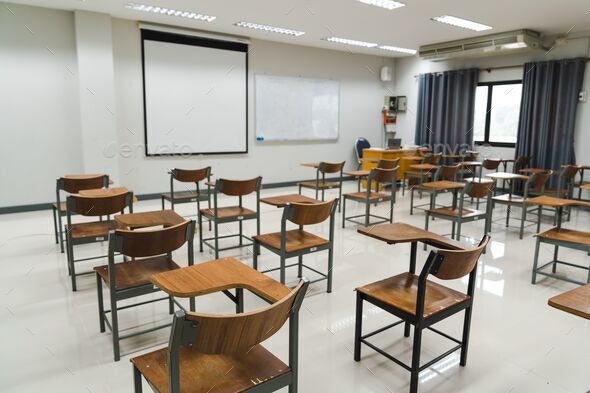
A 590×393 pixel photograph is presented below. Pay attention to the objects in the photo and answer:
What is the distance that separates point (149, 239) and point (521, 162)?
275 inches

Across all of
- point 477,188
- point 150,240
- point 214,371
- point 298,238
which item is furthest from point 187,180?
point 214,371

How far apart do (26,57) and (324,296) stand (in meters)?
5.35

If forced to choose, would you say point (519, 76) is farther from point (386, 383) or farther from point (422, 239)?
point (386, 383)

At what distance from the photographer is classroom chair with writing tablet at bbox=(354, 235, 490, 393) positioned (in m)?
1.80

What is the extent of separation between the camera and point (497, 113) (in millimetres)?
7938

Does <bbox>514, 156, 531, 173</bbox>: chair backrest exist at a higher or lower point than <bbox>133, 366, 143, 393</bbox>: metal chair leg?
higher

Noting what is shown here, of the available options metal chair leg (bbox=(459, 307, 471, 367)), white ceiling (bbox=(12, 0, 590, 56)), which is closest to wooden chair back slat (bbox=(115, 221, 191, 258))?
metal chair leg (bbox=(459, 307, 471, 367))

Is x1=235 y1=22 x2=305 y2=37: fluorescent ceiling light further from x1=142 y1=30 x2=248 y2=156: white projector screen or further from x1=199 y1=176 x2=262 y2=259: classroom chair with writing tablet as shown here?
x1=199 y1=176 x2=262 y2=259: classroom chair with writing tablet

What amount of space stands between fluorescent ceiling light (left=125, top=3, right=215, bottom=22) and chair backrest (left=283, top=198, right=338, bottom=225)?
422 centimetres

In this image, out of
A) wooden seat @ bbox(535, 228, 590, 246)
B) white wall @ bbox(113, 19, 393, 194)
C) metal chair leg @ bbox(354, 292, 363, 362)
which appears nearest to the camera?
metal chair leg @ bbox(354, 292, 363, 362)

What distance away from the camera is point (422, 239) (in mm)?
2225

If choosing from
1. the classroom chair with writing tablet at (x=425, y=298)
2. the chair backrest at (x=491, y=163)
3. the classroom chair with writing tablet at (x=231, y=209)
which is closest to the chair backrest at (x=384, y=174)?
the classroom chair with writing tablet at (x=231, y=209)

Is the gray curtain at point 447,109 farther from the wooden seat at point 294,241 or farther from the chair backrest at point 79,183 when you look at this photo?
the chair backrest at point 79,183

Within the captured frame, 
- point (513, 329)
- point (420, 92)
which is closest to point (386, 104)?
point (420, 92)
